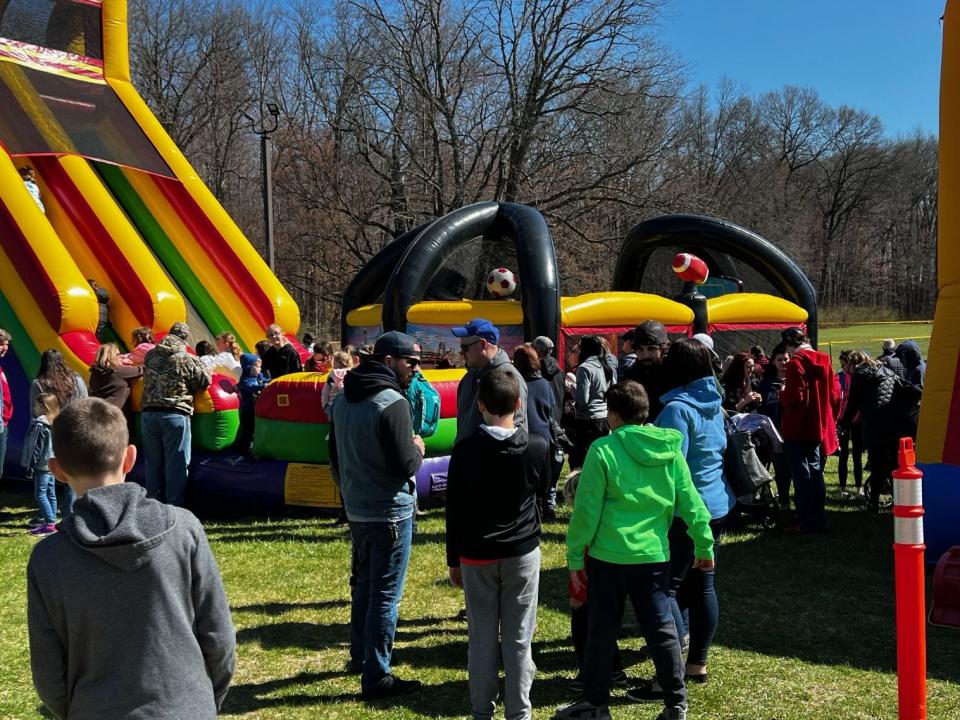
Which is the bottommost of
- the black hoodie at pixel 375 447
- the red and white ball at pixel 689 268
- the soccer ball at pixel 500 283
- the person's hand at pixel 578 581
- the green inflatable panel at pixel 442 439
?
the person's hand at pixel 578 581

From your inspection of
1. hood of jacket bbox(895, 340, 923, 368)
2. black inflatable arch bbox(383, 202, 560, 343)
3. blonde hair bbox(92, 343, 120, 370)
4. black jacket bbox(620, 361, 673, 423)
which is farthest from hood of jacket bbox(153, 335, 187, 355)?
hood of jacket bbox(895, 340, 923, 368)

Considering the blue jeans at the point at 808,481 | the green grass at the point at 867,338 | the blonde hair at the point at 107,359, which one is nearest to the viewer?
the blue jeans at the point at 808,481

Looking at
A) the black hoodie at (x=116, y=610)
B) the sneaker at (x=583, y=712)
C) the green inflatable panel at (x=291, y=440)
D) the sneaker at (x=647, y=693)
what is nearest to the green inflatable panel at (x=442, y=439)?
the green inflatable panel at (x=291, y=440)

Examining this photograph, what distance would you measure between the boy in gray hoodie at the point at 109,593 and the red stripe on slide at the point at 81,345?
6.49 m

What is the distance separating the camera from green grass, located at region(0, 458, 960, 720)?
3.87 m

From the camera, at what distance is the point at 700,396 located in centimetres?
402

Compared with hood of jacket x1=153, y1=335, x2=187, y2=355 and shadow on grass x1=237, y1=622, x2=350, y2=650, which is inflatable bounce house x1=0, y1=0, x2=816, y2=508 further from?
shadow on grass x1=237, y1=622, x2=350, y2=650

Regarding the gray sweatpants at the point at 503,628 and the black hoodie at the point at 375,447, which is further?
the black hoodie at the point at 375,447

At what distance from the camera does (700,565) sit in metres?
3.62

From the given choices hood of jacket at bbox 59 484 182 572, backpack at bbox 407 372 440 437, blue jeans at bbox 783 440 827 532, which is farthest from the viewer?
blue jeans at bbox 783 440 827 532

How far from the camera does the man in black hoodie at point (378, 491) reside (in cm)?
390

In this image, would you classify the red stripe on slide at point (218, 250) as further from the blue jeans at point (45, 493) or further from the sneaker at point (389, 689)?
the sneaker at point (389, 689)

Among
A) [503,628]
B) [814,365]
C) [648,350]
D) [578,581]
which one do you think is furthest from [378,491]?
[814,365]

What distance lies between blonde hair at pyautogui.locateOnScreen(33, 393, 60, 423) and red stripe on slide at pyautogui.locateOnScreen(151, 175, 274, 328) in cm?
350
